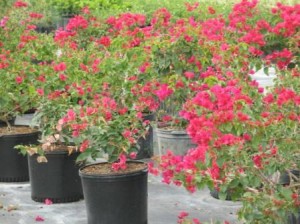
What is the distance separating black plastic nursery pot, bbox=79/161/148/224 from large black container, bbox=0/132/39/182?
1.61 m

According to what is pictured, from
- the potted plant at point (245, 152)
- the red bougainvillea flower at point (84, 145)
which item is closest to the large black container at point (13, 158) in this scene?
the red bougainvillea flower at point (84, 145)

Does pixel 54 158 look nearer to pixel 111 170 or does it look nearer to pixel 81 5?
pixel 111 170

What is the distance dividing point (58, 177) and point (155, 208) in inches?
30.3

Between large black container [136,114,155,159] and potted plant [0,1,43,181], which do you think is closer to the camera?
potted plant [0,1,43,181]

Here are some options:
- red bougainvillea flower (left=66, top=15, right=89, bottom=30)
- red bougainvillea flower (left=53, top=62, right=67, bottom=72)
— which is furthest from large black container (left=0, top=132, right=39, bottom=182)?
red bougainvillea flower (left=66, top=15, right=89, bottom=30)

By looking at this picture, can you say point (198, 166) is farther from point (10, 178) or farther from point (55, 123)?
point (10, 178)

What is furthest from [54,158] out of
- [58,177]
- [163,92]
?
[163,92]

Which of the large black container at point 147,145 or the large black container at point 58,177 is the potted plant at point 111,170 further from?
the large black container at point 147,145

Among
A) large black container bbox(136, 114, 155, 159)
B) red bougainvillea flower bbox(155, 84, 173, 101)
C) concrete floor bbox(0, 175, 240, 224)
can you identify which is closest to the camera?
concrete floor bbox(0, 175, 240, 224)

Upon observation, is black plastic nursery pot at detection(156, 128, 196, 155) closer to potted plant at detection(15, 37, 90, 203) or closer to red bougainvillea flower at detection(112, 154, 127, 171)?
potted plant at detection(15, 37, 90, 203)

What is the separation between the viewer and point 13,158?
6672mm

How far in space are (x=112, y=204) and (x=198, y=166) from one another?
1257mm

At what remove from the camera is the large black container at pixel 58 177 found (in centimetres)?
590

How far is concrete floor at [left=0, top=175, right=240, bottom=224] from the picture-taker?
5.52 m
